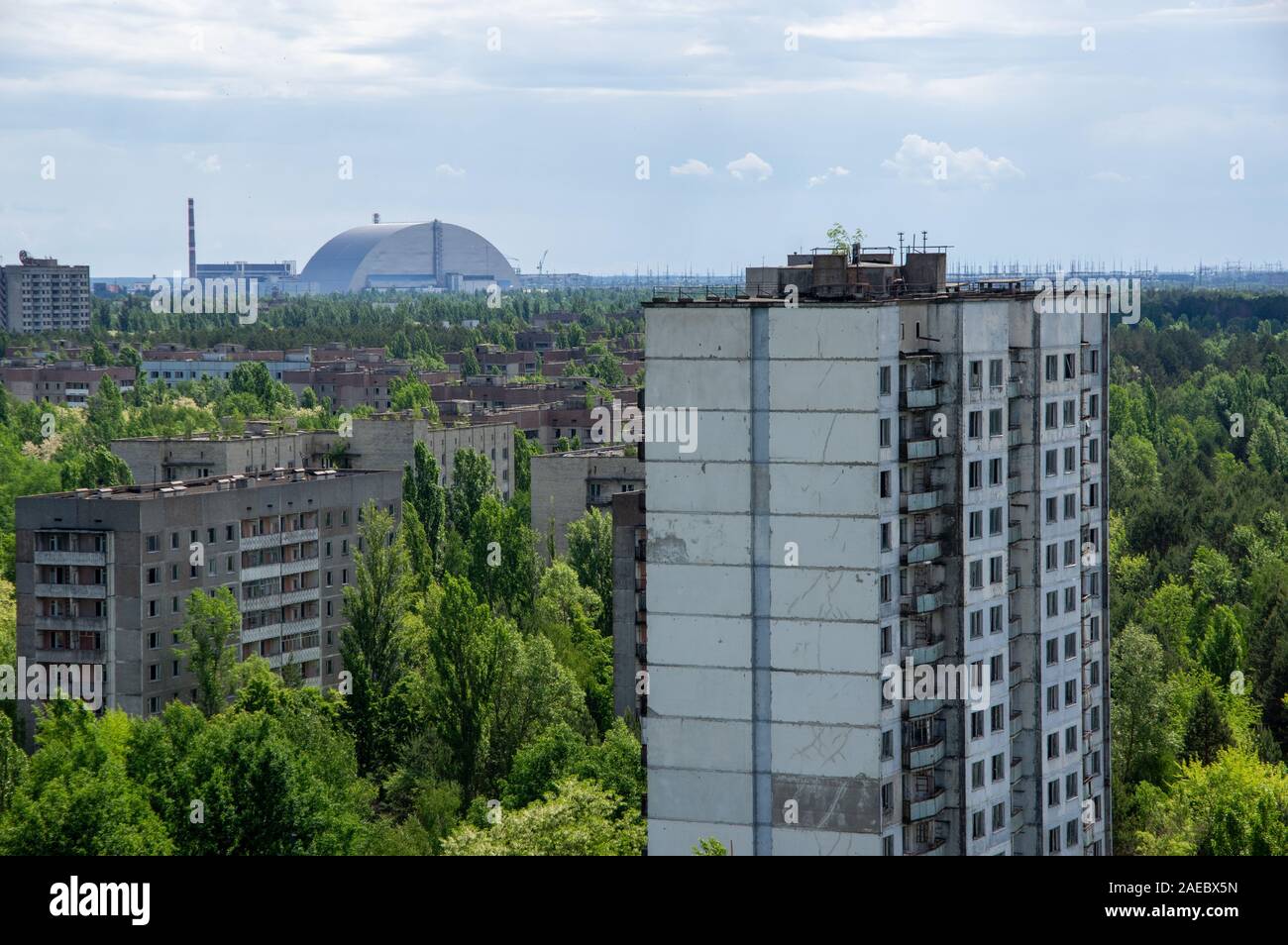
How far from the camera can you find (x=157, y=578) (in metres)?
51.0

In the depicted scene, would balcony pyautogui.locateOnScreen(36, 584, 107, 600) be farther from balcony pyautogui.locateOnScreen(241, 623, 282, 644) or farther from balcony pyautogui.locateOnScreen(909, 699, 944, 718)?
balcony pyautogui.locateOnScreen(909, 699, 944, 718)

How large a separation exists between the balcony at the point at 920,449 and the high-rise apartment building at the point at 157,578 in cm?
2506

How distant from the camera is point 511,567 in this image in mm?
62656

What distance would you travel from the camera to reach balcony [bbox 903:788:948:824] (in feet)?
103

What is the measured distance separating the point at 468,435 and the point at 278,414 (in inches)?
973

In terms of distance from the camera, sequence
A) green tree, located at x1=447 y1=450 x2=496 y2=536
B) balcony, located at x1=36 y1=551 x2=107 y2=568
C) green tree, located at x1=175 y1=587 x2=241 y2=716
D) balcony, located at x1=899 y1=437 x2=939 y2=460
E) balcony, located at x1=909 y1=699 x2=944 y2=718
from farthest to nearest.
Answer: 1. green tree, located at x1=447 y1=450 x2=496 y2=536
2. balcony, located at x1=36 y1=551 x2=107 y2=568
3. green tree, located at x1=175 y1=587 x2=241 y2=716
4. balcony, located at x1=899 y1=437 x2=939 y2=460
5. balcony, located at x1=909 y1=699 x2=944 y2=718

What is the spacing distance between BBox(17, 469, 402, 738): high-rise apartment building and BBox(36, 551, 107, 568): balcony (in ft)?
0.08

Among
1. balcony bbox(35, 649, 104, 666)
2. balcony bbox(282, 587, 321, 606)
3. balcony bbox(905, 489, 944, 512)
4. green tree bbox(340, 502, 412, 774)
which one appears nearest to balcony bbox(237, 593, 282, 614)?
balcony bbox(282, 587, 321, 606)

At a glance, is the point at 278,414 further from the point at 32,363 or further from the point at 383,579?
the point at 383,579

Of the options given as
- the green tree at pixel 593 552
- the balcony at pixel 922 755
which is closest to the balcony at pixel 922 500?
the balcony at pixel 922 755

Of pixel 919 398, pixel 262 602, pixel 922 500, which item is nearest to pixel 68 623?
pixel 262 602

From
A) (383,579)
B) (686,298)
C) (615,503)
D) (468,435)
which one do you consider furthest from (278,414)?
(686,298)

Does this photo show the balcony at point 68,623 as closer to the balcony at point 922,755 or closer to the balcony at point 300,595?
the balcony at point 300,595

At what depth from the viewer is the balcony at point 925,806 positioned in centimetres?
3136
